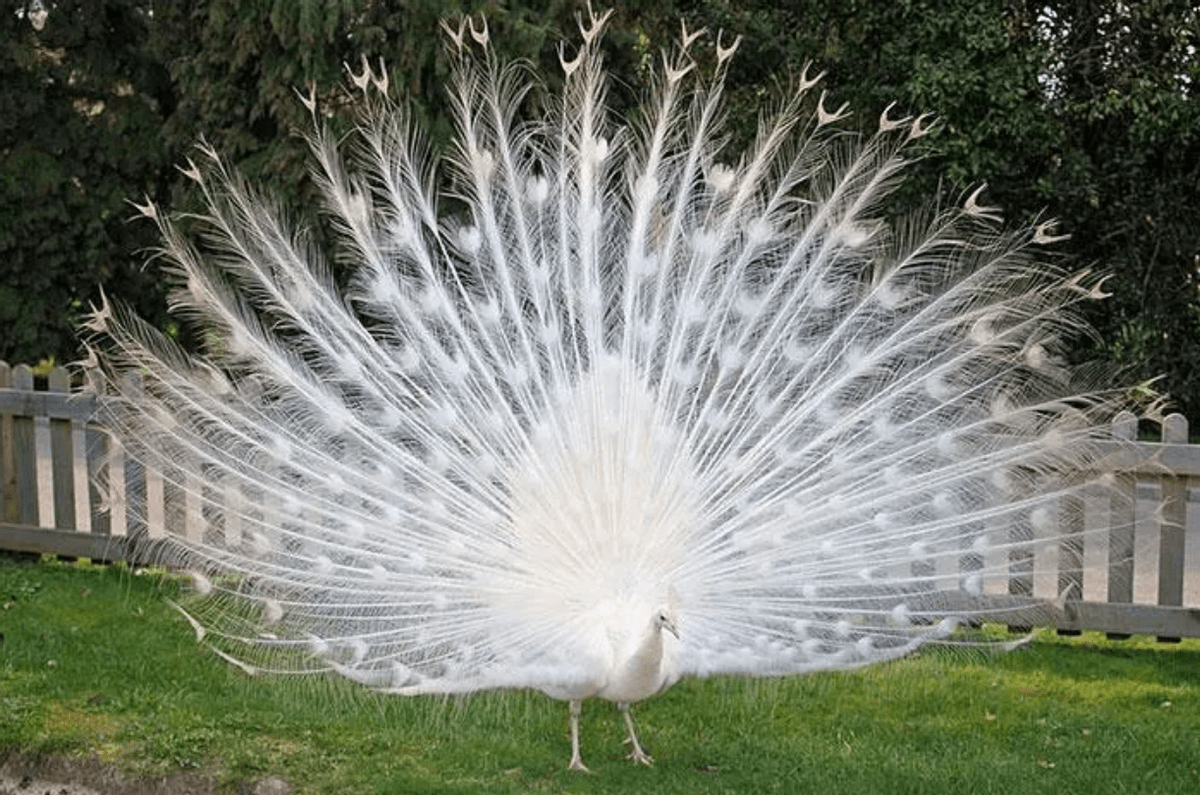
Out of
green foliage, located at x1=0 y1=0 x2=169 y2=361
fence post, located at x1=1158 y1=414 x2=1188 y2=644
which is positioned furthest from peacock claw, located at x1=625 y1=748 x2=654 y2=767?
green foliage, located at x1=0 y1=0 x2=169 y2=361

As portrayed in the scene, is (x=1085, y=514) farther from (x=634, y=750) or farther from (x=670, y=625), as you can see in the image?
(x=670, y=625)

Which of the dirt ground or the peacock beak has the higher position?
the peacock beak

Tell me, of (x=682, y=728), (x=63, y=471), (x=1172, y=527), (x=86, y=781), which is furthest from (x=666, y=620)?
(x=63, y=471)

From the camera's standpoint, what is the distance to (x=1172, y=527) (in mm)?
6629

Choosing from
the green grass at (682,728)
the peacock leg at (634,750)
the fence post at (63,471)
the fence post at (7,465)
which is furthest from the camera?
the fence post at (7,465)

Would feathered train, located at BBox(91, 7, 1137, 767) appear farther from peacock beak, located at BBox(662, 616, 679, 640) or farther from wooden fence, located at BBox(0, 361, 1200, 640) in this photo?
wooden fence, located at BBox(0, 361, 1200, 640)

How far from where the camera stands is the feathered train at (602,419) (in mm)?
5051

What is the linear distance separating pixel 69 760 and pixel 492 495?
182 cm

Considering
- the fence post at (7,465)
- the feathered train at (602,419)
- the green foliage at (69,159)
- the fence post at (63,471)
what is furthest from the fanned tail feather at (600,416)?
the green foliage at (69,159)

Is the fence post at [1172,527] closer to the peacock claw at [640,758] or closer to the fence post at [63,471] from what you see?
the peacock claw at [640,758]

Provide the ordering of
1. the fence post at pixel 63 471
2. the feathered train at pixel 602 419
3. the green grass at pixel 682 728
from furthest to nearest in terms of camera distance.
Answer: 1. the fence post at pixel 63 471
2. the green grass at pixel 682 728
3. the feathered train at pixel 602 419

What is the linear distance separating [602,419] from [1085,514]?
2215 millimetres

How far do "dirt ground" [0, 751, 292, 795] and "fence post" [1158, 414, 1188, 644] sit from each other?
3.91 metres

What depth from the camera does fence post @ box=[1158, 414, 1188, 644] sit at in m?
6.53
